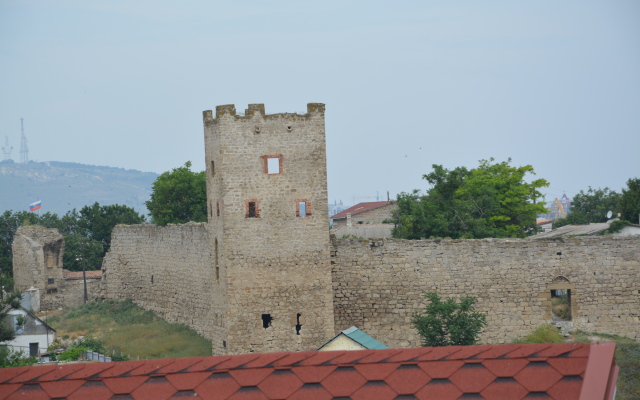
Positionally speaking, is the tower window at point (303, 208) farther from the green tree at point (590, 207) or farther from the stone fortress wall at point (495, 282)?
the green tree at point (590, 207)

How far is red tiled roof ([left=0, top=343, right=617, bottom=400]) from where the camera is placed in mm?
8820

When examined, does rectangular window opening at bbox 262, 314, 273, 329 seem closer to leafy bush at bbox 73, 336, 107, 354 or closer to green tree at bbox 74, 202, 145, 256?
leafy bush at bbox 73, 336, 107, 354

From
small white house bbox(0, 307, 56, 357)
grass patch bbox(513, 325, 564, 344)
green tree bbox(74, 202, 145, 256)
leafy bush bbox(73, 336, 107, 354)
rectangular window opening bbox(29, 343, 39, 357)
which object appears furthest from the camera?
green tree bbox(74, 202, 145, 256)

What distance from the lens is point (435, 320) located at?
80.9ft

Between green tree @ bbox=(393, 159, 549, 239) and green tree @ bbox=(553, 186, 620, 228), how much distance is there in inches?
736

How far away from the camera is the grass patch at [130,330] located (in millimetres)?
29339

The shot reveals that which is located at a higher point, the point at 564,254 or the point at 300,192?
the point at 300,192

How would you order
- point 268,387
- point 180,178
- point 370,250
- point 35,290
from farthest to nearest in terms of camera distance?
1. point 180,178
2. point 35,290
3. point 370,250
4. point 268,387

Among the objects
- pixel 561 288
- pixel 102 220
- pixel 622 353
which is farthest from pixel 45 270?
pixel 622 353

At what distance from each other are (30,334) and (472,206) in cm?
1720

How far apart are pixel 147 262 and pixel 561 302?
14.3 meters

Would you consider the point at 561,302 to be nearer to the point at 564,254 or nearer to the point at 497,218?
the point at 564,254

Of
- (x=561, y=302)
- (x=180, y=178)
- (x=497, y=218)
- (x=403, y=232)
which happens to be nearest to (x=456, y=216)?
(x=403, y=232)

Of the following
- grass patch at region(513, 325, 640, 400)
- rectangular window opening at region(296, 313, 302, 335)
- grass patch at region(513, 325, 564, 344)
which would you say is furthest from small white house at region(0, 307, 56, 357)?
grass patch at region(513, 325, 640, 400)
